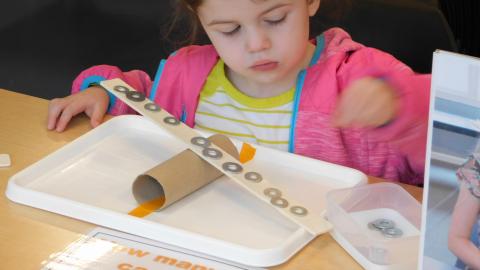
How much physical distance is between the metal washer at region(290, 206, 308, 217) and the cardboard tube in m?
0.13

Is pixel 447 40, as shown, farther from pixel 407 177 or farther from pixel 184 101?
pixel 184 101

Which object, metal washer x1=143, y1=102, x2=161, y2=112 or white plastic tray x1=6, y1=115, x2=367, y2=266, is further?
metal washer x1=143, y1=102, x2=161, y2=112

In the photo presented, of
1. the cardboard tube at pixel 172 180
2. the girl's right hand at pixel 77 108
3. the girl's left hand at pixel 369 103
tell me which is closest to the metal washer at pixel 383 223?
the girl's left hand at pixel 369 103

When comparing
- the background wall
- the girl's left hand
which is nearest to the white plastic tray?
the girl's left hand

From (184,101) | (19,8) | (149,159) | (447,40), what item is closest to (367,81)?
(149,159)

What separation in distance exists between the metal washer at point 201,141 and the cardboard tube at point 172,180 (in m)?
0.02

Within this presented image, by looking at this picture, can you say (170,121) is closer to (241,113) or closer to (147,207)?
(147,207)

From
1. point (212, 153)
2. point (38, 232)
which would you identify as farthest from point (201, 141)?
point (38, 232)

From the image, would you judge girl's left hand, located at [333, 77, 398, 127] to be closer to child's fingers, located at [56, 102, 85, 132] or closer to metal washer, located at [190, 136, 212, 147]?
metal washer, located at [190, 136, 212, 147]

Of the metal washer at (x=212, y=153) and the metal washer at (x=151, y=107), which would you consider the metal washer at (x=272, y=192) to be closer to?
the metal washer at (x=212, y=153)

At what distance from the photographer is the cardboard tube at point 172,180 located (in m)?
1.00

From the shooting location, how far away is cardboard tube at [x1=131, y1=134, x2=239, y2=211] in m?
1.00

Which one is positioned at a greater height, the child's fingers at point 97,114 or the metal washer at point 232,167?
the metal washer at point 232,167

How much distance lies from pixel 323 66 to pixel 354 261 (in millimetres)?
487
